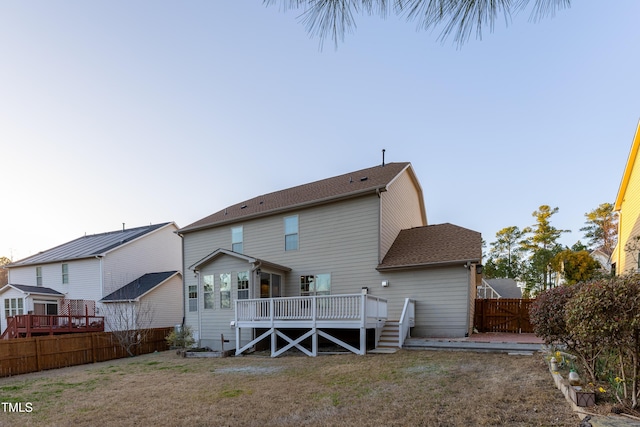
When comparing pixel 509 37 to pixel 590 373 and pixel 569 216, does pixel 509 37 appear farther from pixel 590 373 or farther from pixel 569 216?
pixel 569 216

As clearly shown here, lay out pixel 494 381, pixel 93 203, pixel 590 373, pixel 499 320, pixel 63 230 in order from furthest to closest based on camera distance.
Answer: pixel 63 230 < pixel 93 203 < pixel 499 320 < pixel 494 381 < pixel 590 373

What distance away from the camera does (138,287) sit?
68.5 ft

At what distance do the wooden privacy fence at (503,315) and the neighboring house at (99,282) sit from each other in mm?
17078

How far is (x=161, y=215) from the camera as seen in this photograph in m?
29.6

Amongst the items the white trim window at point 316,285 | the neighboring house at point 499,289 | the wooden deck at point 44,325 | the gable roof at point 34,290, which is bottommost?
the neighboring house at point 499,289

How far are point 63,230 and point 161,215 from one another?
769 centimetres

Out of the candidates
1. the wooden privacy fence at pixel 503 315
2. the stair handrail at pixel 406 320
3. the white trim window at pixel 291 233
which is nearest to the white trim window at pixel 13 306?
the white trim window at pixel 291 233

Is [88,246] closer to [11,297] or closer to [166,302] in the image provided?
[11,297]

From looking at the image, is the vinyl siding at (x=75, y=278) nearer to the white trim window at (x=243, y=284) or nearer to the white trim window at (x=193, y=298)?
the white trim window at (x=193, y=298)

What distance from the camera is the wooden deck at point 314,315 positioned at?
11.2 metres

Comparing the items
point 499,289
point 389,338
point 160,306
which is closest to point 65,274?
point 160,306

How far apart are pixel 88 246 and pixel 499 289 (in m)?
33.8

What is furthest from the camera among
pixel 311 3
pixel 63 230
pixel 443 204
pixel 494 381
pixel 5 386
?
pixel 63 230

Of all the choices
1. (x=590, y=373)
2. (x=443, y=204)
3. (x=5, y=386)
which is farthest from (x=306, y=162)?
(x=590, y=373)
